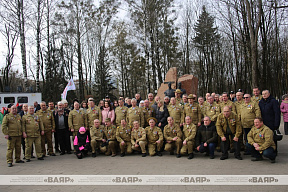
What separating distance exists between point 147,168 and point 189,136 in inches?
70.3

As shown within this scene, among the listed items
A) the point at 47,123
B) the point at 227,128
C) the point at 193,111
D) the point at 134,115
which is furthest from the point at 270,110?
the point at 47,123

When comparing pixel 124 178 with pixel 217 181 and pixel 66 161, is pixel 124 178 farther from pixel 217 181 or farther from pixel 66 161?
pixel 66 161

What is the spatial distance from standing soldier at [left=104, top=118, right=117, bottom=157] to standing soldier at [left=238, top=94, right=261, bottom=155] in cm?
392

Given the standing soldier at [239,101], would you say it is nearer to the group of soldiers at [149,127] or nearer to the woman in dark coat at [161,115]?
the group of soldiers at [149,127]

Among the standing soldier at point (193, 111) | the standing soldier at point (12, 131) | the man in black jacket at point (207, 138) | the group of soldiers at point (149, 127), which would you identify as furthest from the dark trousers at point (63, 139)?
the man in black jacket at point (207, 138)

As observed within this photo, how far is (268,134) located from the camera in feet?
19.1

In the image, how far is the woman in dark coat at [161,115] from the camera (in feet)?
24.8

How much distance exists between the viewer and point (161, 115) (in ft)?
25.1

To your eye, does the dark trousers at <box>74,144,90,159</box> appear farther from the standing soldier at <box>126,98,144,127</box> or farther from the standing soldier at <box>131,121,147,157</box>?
the standing soldier at <box>126,98,144,127</box>

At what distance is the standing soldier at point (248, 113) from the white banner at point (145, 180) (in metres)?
2.15

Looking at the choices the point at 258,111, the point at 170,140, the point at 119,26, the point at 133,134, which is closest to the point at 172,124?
the point at 170,140

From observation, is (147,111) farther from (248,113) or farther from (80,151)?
(248,113)

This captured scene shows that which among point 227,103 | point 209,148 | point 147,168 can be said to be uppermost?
point 227,103

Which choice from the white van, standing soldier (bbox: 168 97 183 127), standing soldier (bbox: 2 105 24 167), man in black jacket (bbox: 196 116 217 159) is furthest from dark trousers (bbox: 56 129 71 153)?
the white van
